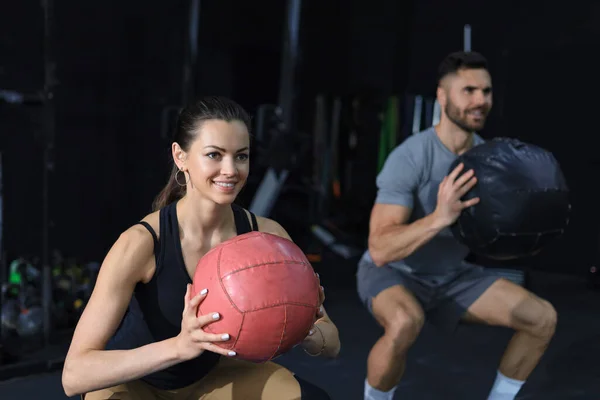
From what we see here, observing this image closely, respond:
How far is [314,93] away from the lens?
623 centimetres

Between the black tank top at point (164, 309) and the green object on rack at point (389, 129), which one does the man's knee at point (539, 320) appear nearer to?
the black tank top at point (164, 309)

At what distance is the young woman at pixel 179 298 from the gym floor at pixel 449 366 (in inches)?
50.7

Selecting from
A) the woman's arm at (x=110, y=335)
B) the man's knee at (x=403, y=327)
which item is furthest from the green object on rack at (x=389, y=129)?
the woman's arm at (x=110, y=335)

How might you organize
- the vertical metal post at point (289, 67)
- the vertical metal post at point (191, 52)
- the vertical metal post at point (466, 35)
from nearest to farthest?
the vertical metal post at point (191, 52)
the vertical metal post at point (289, 67)
the vertical metal post at point (466, 35)

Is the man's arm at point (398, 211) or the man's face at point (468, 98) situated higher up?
the man's face at point (468, 98)

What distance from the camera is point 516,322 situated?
8.12 feet

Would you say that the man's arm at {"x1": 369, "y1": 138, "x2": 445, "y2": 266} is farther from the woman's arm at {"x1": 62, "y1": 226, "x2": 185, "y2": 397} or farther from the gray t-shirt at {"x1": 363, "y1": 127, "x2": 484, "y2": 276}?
the woman's arm at {"x1": 62, "y1": 226, "x2": 185, "y2": 397}

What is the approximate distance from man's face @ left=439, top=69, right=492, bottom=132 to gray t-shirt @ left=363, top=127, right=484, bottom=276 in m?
0.12

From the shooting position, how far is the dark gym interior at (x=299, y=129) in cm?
338

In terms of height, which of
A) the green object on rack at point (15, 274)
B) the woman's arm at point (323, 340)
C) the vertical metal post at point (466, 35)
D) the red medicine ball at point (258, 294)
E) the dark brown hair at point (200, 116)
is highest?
the vertical metal post at point (466, 35)

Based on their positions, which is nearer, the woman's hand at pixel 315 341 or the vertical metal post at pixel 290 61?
the woman's hand at pixel 315 341

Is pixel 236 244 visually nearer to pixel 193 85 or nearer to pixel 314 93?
pixel 193 85

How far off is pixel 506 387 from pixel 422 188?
81 centimetres

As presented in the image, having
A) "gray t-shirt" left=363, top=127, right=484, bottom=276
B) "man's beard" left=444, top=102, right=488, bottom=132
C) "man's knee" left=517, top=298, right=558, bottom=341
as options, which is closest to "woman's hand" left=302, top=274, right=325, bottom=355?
"gray t-shirt" left=363, top=127, right=484, bottom=276
